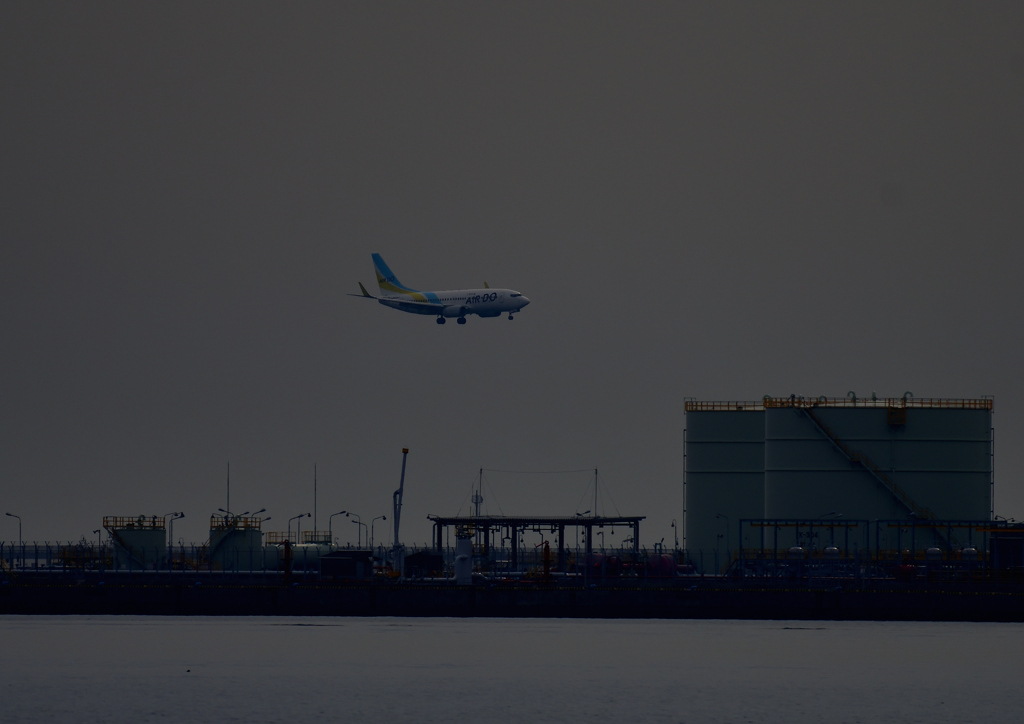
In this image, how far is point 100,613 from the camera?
129625 millimetres

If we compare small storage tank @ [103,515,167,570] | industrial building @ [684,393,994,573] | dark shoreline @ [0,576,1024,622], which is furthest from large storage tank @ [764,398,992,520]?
small storage tank @ [103,515,167,570]

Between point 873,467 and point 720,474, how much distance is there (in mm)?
12269

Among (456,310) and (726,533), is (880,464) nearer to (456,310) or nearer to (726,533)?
(726,533)

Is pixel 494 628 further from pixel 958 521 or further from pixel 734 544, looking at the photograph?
pixel 958 521

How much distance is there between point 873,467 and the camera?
429 ft

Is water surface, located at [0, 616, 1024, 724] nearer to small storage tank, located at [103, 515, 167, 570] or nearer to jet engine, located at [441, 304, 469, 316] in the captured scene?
small storage tank, located at [103, 515, 167, 570]

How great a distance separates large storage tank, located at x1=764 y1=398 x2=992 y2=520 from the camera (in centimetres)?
13062

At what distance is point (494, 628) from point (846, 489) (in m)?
26.4

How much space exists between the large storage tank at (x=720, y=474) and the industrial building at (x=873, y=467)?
0.73 meters

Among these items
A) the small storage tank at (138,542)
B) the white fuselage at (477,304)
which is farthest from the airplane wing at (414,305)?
the small storage tank at (138,542)

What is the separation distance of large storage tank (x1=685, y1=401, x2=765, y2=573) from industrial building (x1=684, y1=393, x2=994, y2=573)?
726mm

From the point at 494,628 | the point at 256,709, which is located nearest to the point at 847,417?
the point at 494,628

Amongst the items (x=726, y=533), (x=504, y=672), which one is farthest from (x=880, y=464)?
(x=504, y=672)

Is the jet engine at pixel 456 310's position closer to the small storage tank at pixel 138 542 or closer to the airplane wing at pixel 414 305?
the airplane wing at pixel 414 305
